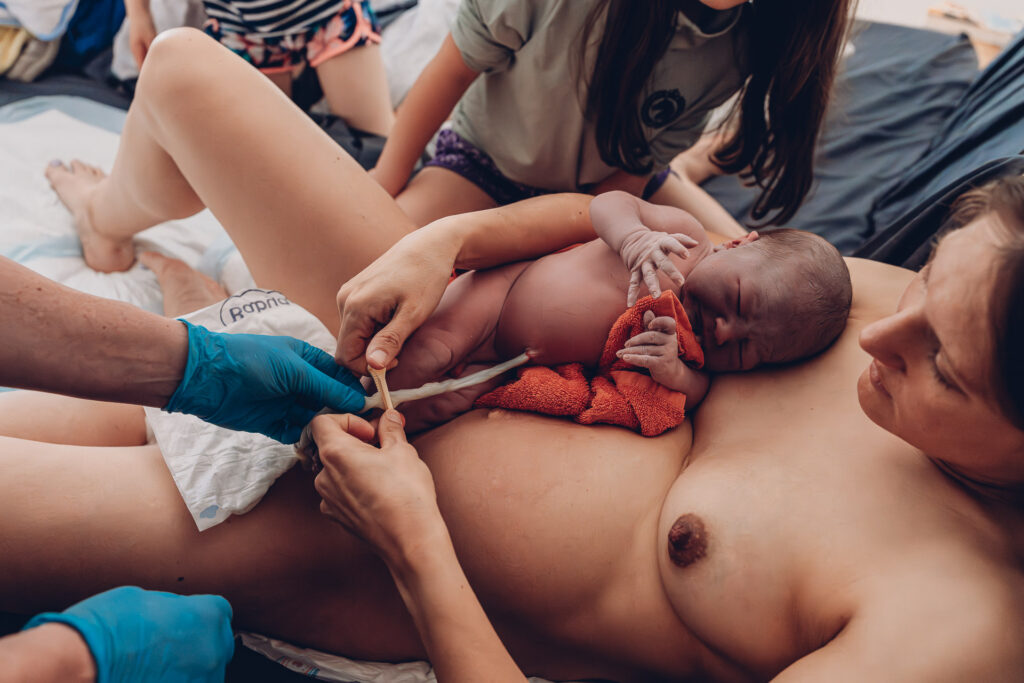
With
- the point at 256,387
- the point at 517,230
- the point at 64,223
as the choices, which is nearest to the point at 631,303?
the point at 517,230

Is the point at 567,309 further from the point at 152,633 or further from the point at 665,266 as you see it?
the point at 152,633

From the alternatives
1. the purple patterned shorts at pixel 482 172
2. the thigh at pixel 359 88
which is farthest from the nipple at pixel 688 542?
the thigh at pixel 359 88

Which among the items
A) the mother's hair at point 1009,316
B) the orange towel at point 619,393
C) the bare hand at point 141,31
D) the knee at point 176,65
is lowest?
the orange towel at point 619,393

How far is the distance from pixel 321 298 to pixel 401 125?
2.00 ft

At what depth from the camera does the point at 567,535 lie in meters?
0.92

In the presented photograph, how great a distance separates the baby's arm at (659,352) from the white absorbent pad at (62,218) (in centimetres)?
103

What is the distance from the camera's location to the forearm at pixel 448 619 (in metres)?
0.78

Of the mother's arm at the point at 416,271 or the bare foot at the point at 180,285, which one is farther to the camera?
the bare foot at the point at 180,285

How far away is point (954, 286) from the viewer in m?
0.73

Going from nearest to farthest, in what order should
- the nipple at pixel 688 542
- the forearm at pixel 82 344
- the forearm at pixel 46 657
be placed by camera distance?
the forearm at pixel 46 657
the forearm at pixel 82 344
the nipple at pixel 688 542

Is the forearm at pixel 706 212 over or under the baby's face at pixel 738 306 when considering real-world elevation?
under

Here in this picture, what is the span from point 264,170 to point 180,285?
57cm

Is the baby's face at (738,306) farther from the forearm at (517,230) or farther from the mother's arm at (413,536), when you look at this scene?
the mother's arm at (413,536)

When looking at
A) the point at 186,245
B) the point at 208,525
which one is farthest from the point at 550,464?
the point at 186,245
